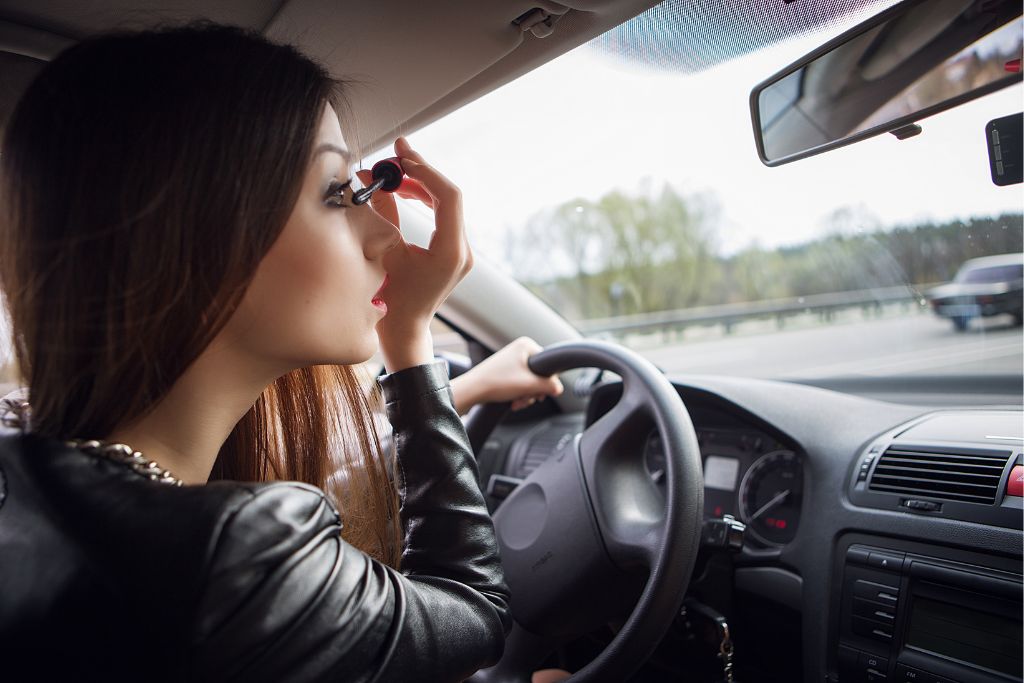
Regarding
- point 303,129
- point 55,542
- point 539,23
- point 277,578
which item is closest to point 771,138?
point 539,23

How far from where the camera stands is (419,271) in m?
1.44

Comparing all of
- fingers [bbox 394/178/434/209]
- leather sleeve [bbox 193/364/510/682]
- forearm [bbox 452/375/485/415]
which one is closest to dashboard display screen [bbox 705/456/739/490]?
forearm [bbox 452/375/485/415]

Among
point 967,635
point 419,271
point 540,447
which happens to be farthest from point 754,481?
point 419,271

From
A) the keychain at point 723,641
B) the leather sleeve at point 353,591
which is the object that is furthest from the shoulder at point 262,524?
the keychain at point 723,641

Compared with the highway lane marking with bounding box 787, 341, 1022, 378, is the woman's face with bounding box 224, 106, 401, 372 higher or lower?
higher

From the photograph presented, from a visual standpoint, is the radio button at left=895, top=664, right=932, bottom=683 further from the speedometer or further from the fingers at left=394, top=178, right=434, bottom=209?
the fingers at left=394, top=178, right=434, bottom=209

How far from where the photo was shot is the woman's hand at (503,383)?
1962 mm

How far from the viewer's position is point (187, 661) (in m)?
0.87

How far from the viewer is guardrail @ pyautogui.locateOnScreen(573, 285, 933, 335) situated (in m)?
2.55

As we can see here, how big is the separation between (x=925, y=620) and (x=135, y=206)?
1.68m

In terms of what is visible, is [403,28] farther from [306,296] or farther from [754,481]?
[754,481]

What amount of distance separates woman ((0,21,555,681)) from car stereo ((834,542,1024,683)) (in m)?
0.92

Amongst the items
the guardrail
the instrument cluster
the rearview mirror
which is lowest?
the instrument cluster

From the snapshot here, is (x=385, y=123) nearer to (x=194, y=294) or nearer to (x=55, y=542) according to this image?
(x=194, y=294)
